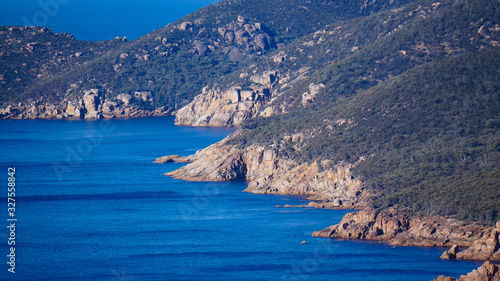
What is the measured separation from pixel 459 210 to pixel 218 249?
20.7 m

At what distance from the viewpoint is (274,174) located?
A: 3922 inches

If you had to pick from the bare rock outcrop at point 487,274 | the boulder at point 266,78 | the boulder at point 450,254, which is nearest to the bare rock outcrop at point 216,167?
the boulder at point 450,254

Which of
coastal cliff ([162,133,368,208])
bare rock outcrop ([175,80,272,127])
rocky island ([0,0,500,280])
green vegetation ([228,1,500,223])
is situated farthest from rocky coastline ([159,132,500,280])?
bare rock outcrop ([175,80,272,127])

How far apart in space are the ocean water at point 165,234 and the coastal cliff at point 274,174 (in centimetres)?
231

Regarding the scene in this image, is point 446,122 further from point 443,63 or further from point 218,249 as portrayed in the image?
point 218,249

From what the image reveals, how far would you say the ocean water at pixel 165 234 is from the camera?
210ft

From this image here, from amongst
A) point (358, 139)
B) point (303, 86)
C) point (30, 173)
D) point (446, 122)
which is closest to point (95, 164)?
point (30, 173)

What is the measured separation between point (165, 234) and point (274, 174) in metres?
24.9

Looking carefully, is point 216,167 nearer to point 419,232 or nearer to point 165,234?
point 165,234

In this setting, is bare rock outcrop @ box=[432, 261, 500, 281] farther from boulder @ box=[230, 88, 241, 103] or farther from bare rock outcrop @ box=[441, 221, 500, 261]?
boulder @ box=[230, 88, 241, 103]

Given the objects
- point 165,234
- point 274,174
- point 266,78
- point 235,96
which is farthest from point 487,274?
point 266,78

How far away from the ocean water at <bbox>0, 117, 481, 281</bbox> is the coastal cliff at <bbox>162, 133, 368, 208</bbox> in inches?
91.0

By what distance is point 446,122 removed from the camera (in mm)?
96125

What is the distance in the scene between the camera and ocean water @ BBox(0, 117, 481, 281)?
63.9 m
